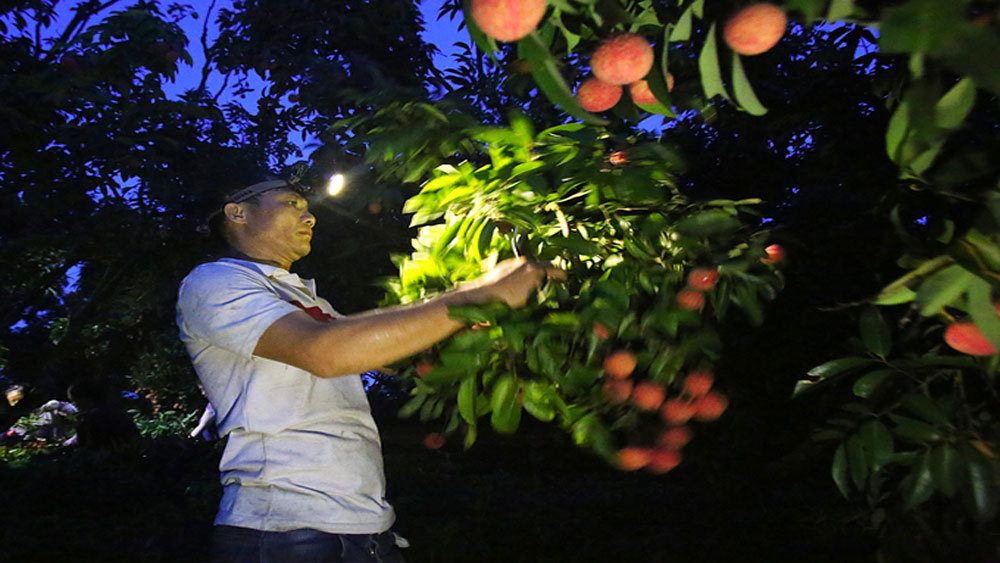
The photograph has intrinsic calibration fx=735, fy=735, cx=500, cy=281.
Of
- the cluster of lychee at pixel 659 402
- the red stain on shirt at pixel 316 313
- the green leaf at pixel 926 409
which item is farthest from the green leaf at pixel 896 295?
the red stain on shirt at pixel 316 313

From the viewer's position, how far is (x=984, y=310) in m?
0.87

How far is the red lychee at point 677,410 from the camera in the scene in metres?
1.33

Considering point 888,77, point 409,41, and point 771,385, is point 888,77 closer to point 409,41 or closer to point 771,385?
point 771,385

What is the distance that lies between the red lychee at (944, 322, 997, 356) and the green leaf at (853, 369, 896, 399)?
0.51 feet

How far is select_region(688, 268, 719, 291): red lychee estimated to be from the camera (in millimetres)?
1191

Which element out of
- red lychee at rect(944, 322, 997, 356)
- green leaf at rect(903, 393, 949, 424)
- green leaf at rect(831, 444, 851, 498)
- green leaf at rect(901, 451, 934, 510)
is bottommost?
green leaf at rect(901, 451, 934, 510)

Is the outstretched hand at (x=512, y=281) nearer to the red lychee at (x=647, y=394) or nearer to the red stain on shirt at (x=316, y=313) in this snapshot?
the red lychee at (x=647, y=394)

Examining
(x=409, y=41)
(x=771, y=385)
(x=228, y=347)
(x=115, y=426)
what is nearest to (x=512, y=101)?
(x=771, y=385)

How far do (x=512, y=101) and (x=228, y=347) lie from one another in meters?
2.35

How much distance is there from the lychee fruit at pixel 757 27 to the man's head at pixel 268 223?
4.01 feet

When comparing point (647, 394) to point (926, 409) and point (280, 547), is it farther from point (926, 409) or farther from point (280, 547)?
point (280, 547)

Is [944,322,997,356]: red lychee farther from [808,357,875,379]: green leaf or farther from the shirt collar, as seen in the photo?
the shirt collar

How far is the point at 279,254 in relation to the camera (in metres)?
1.82

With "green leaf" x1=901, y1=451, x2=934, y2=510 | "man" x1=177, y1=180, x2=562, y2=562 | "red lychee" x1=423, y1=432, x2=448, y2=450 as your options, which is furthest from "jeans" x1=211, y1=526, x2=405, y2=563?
"green leaf" x1=901, y1=451, x2=934, y2=510
